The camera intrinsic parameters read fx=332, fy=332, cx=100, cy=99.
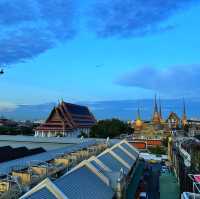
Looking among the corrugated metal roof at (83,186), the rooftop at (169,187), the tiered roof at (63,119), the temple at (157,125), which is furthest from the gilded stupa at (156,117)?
the corrugated metal roof at (83,186)

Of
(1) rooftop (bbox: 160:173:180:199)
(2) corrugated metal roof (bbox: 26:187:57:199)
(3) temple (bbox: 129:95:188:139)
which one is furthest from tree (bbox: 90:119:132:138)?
(2) corrugated metal roof (bbox: 26:187:57:199)

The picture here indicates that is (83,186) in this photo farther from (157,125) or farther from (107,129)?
(157,125)

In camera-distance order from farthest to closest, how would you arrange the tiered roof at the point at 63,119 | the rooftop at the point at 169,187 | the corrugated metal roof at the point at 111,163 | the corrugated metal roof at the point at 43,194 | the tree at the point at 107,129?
the tiered roof at the point at 63,119 → the tree at the point at 107,129 → the rooftop at the point at 169,187 → the corrugated metal roof at the point at 111,163 → the corrugated metal roof at the point at 43,194

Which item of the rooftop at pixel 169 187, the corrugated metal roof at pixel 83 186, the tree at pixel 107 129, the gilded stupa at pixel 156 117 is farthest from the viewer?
the gilded stupa at pixel 156 117

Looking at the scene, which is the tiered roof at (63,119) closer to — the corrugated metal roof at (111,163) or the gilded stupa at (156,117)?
the gilded stupa at (156,117)

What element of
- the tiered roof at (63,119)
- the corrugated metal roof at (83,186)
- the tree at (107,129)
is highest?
the tiered roof at (63,119)

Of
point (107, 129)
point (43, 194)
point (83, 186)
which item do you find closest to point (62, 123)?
point (107, 129)

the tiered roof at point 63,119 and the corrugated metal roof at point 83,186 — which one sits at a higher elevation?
the tiered roof at point 63,119

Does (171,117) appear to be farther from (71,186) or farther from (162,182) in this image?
(71,186)

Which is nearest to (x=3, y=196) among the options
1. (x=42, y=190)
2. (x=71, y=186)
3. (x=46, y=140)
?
(x=42, y=190)
